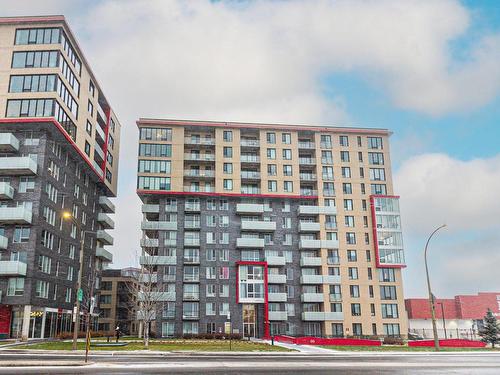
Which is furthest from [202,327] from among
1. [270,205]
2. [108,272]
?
[108,272]

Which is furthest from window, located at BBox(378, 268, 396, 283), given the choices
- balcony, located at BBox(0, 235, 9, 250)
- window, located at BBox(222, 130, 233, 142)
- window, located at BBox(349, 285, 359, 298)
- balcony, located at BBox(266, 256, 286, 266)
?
balcony, located at BBox(0, 235, 9, 250)

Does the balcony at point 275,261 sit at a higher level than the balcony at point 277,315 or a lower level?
higher

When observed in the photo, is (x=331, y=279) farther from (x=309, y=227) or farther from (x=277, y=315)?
(x=277, y=315)

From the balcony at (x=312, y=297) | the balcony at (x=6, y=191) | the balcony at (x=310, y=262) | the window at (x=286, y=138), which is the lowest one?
the balcony at (x=312, y=297)

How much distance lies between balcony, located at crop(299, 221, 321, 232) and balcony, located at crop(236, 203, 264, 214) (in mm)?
7126

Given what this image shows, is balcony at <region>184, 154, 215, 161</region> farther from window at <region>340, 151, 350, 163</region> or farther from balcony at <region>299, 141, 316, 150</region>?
window at <region>340, 151, 350, 163</region>

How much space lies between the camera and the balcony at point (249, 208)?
7462 centimetres

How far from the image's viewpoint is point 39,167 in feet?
190

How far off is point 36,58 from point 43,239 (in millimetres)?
23455

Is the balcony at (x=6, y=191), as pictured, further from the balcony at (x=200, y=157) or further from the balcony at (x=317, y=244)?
the balcony at (x=317, y=244)

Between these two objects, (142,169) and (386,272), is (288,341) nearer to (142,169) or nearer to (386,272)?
(386,272)

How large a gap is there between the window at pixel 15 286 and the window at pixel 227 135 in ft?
126

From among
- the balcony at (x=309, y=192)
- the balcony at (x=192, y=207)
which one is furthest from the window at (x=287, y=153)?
the balcony at (x=192, y=207)

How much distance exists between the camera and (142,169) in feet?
244
